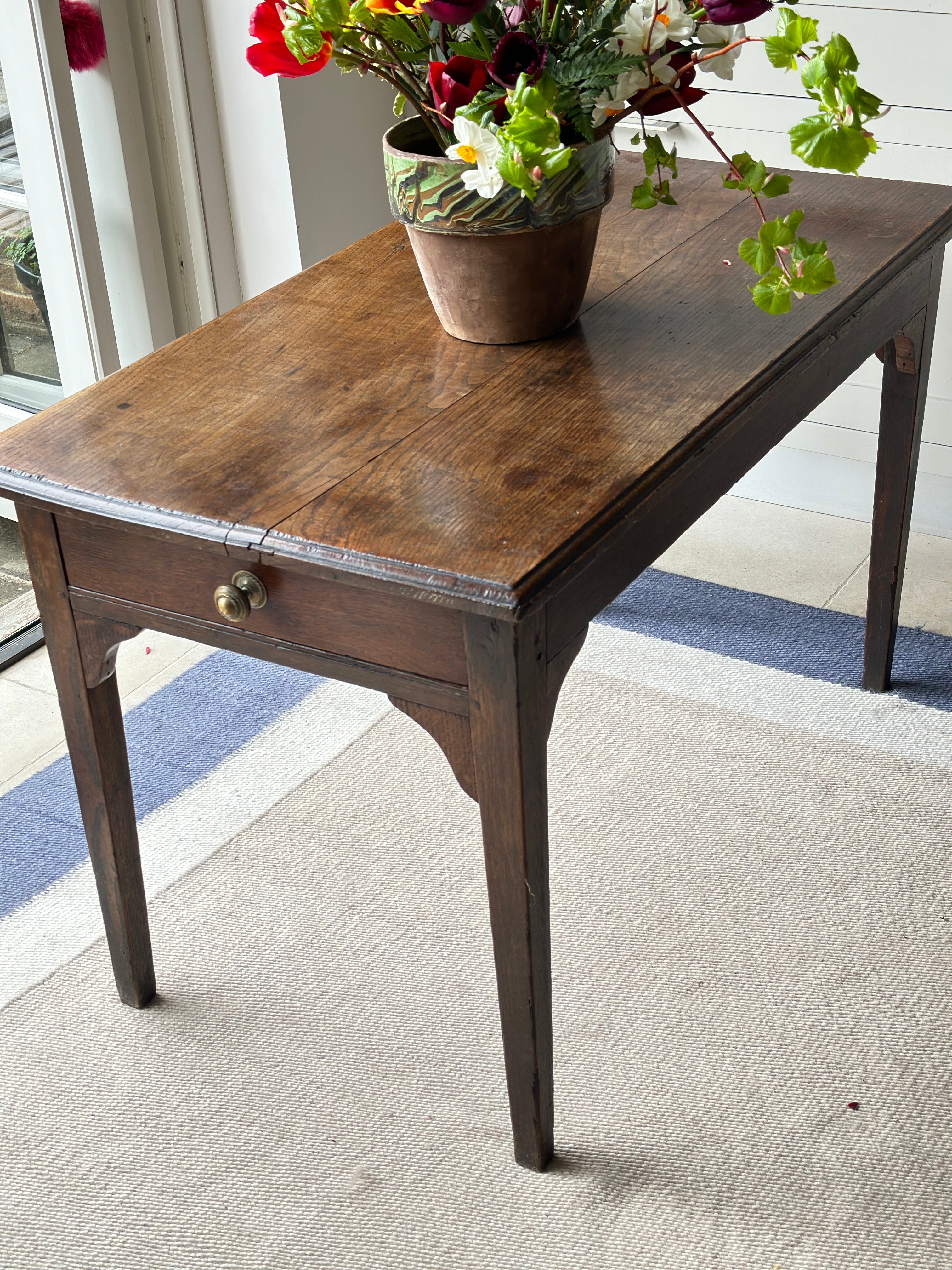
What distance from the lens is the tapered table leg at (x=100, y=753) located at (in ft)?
4.46

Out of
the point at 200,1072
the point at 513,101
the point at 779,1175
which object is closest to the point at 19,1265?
the point at 200,1072

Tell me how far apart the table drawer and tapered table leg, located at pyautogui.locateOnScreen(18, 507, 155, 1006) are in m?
0.04

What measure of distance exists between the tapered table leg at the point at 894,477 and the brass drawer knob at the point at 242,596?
3.36 feet

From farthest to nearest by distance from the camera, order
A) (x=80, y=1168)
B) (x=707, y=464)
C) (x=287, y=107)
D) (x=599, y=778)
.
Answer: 1. (x=287, y=107)
2. (x=599, y=778)
3. (x=80, y=1168)
4. (x=707, y=464)

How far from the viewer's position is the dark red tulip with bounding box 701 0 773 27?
120cm

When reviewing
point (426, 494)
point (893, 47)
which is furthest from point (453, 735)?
point (893, 47)

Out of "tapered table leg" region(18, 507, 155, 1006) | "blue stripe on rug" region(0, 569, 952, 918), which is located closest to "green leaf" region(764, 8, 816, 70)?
"tapered table leg" region(18, 507, 155, 1006)

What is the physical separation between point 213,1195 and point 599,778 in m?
0.80

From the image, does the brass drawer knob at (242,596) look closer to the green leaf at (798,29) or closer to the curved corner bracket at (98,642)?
the curved corner bracket at (98,642)

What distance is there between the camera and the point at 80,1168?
1.46m

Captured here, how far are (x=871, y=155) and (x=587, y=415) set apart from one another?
120 centimetres

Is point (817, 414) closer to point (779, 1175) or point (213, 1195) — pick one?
point (779, 1175)

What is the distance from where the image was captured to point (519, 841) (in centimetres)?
121

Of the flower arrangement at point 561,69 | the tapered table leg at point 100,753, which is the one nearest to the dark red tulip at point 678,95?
the flower arrangement at point 561,69
